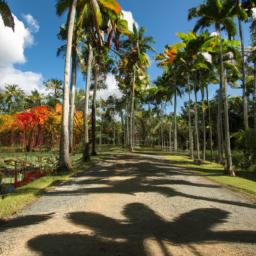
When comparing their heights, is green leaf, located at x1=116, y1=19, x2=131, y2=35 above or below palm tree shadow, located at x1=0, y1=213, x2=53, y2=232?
→ above

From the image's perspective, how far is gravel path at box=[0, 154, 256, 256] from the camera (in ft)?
18.1

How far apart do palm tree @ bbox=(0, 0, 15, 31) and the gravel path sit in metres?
7.50

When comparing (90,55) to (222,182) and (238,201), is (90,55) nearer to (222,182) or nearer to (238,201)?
(222,182)

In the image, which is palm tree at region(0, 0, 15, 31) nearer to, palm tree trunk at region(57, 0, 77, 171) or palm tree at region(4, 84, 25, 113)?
palm tree trunk at region(57, 0, 77, 171)

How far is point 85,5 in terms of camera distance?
1864cm

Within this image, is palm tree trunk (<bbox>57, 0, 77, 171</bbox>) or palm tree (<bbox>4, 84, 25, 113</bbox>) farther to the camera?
palm tree (<bbox>4, 84, 25, 113</bbox>)

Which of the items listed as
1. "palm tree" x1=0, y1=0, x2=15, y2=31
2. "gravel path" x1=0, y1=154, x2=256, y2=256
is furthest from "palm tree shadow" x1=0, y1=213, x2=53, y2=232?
"palm tree" x1=0, y1=0, x2=15, y2=31

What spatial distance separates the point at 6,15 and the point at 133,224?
11000mm

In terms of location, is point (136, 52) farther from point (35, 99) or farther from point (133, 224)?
point (35, 99)

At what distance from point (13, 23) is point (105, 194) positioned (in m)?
8.61

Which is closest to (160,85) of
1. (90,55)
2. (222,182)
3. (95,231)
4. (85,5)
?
(90,55)

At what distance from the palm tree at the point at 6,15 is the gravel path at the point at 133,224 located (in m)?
7.50

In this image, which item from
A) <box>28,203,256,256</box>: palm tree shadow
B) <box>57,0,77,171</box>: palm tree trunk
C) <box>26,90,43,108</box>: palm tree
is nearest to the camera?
<box>28,203,256,256</box>: palm tree shadow

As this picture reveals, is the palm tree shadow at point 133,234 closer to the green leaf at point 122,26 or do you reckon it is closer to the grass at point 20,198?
the grass at point 20,198
